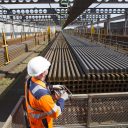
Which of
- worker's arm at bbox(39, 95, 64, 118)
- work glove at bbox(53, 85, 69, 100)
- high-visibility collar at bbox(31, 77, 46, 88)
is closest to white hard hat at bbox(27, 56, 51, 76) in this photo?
high-visibility collar at bbox(31, 77, 46, 88)

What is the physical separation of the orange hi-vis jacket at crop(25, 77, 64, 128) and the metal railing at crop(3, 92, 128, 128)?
8.02 feet

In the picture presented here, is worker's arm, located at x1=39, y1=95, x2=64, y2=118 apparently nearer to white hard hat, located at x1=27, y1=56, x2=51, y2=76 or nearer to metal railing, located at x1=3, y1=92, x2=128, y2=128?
white hard hat, located at x1=27, y1=56, x2=51, y2=76

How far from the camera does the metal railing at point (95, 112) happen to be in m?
6.54

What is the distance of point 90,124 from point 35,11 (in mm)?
38956

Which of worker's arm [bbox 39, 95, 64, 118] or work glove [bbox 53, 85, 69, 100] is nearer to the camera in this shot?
worker's arm [bbox 39, 95, 64, 118]

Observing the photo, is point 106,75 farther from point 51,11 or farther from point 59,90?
point 51,11

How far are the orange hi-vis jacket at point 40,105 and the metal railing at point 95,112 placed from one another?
2.44 metres

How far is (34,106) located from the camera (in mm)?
3861

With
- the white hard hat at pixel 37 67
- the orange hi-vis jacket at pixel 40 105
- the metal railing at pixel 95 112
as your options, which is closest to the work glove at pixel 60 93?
the orange hi-vis jacket at pixel 40 105

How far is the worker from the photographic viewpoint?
3.65 m

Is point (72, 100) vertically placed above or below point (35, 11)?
below

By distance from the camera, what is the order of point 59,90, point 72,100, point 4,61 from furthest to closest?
point 4,61 → point 72,100 → point 59,90

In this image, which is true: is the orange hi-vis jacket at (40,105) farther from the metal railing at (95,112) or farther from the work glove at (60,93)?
the metal railing at (95,112)

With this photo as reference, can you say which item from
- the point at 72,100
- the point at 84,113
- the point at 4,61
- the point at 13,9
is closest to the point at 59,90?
the point at 72,100
